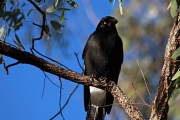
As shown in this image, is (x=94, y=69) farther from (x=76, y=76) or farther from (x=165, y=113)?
(x=165, y=113)

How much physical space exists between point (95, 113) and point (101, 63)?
0.36 m

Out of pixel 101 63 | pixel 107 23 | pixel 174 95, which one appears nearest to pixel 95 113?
pixel 101 63

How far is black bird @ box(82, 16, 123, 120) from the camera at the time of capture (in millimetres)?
3309

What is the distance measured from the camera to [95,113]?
3.26 m

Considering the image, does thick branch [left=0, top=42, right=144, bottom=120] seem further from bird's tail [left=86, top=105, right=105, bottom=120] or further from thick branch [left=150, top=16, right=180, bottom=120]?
bird's tail [left=86, top=105, right=105, bottom=120]

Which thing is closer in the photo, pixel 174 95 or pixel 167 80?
pixel 174 95

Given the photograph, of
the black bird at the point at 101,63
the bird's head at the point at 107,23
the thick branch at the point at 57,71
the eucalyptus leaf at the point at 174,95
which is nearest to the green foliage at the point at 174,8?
the eucalyptus leaf at the point at 174,95

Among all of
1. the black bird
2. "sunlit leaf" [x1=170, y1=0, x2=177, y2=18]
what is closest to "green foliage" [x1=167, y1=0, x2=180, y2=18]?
"sunlit leaf" [x1=170, y1=0, x2=177, y2=18]

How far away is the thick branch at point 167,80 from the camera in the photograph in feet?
6.85

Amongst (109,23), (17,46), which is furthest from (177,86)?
(109,23)

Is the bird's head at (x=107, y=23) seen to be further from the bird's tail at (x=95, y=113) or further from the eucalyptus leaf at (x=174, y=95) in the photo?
the eucalyptus leaf at (x=174, y=95)

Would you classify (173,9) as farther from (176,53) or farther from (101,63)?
(101,63)

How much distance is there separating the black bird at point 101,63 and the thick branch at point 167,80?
1145 millimetres

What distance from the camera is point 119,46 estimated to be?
3.36 m
